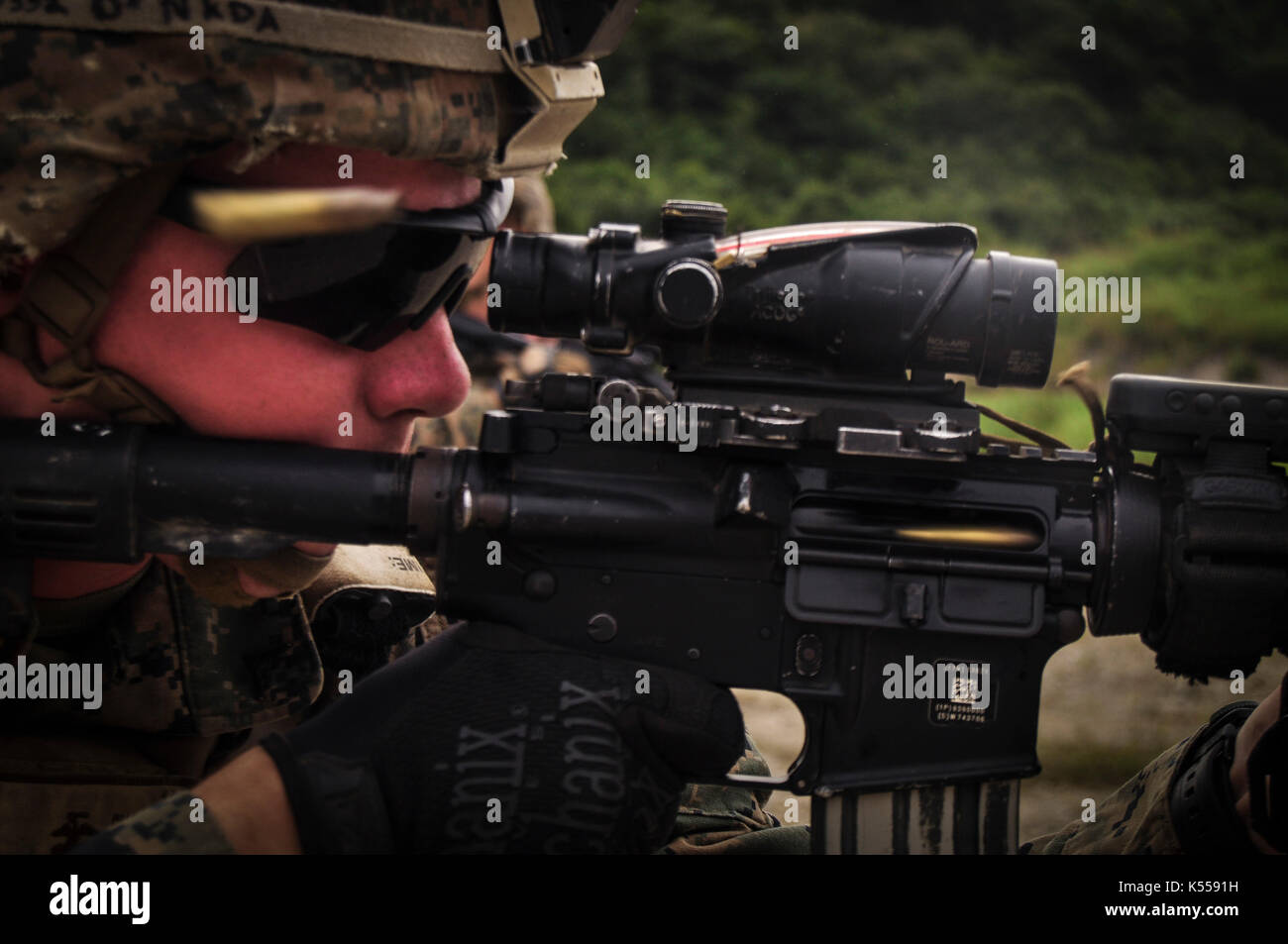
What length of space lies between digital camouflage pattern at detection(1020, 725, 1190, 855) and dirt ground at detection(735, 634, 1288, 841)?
42.6 inches

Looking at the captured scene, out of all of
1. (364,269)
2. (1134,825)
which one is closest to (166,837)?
(364,269)

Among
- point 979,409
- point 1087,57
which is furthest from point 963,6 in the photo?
point 979,409

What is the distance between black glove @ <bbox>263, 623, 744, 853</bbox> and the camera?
1751 mm

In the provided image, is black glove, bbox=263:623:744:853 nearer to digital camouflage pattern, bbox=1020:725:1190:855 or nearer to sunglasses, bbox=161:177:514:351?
sunglasses, bbox=161:177:514:351

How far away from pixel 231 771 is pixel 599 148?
9.23 metres

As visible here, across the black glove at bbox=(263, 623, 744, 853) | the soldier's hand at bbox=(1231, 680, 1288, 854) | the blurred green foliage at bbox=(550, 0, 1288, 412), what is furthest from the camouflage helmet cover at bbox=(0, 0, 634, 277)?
the blurred green foliage at bbox=(550, 0, 1288, 412)

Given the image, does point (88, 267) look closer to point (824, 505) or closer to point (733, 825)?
point (824, 505)

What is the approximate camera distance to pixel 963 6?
11.9 meters

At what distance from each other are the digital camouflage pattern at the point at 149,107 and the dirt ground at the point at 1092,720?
7.34 feet

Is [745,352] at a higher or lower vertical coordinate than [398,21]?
lower

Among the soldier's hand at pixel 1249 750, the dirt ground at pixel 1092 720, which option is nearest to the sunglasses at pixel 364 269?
the soldier's hand at pixel 1249 750

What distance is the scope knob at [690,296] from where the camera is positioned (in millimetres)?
1876

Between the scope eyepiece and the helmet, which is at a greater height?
the helmet
